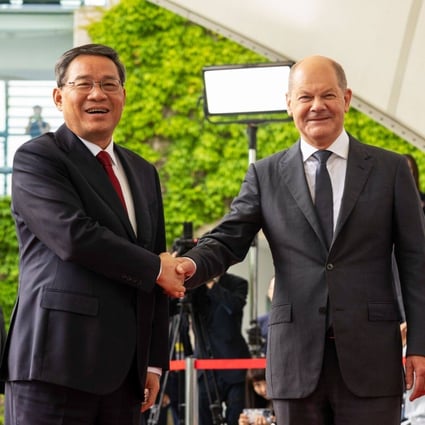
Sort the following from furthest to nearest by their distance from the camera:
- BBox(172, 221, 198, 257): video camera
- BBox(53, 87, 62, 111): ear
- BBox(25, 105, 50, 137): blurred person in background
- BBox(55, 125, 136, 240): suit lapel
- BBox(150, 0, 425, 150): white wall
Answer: BBox(25, 105, 50, 137): blurred person in background < BBox(150, 0, 425, 150): white wall < BBox(172, 221, 198, 257): video camera < BBox(53, 87, 62, 111): ear < BBox(55, 125, 136, 240): suit lapel

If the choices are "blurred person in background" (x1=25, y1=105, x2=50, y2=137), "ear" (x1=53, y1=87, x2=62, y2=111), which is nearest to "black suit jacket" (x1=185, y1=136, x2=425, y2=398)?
"ear" (x1=53, y1=87, x2=62, y2=111)

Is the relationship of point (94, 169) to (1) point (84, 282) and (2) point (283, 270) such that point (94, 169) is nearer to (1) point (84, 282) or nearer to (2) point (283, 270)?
(1) point (84, 282)

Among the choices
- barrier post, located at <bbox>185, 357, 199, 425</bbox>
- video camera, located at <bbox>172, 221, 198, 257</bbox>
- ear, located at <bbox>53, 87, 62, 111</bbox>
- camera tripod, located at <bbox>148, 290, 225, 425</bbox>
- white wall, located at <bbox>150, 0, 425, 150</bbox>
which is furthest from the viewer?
camera tripod, located at <bbox>148, 290, 225, 425</bbox>

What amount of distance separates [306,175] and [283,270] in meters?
0.36

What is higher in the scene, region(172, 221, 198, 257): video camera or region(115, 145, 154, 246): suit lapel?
region(172, 221, 198, 257): video camera

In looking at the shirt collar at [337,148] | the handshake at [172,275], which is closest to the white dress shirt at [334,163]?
the shirt collar at [337,148]

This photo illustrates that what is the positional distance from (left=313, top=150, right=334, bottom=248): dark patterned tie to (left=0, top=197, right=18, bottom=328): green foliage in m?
10.1

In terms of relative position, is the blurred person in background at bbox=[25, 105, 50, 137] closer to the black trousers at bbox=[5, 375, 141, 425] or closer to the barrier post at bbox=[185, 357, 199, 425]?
the barrier post at bbox=[185, 357, 199, 425]

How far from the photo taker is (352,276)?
3367 millimetres

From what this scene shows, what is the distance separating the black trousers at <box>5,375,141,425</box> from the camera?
3.02 meters

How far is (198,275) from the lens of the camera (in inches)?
144

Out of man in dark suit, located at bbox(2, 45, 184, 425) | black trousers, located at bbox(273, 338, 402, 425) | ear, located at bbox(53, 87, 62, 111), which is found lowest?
black trousers, located at bbox(273, 338, 402, 425)

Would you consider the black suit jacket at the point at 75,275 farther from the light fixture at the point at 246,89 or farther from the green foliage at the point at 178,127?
the green foliage at the point at 178,127

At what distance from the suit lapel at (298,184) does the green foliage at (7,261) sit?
996 centimetres
